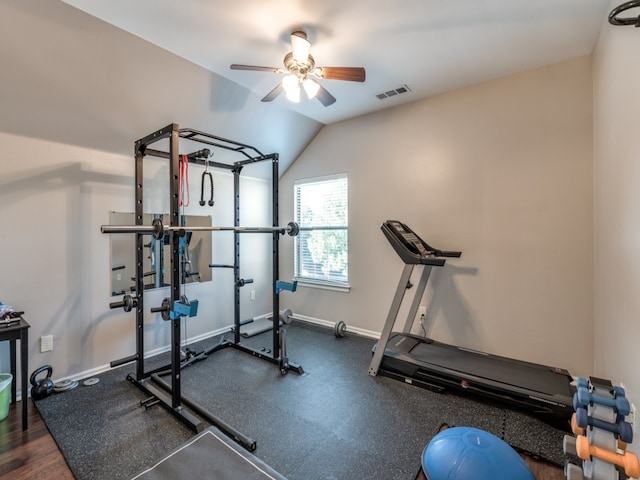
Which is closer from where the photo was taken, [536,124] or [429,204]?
[536,124]

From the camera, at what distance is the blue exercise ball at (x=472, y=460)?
52.9 inches

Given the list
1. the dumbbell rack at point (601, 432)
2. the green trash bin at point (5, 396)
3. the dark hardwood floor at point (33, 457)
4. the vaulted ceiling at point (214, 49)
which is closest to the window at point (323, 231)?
the vaulted ceiling at point (214, 49)

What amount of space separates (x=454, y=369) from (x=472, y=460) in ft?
4.07

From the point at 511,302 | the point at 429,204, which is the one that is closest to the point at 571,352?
the point at 511,302

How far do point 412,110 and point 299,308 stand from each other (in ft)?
9.85

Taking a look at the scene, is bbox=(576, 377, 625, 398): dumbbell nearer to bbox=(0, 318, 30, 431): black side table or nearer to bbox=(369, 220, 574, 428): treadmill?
bbox=(369, 220, 574, 428): treadmill

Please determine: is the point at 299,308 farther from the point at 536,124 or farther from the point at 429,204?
the point at 536,124

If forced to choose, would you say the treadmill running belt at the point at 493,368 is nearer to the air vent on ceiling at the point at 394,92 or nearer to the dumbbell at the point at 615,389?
the dumbbell at the point at 615,389

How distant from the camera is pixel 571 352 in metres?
2.61

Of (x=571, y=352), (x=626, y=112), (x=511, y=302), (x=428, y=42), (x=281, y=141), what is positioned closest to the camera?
(x=626, y=112)

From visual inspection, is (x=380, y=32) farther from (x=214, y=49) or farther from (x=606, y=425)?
(x=606, y=425)

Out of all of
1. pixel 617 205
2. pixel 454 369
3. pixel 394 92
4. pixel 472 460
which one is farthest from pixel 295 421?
pixel 394 92

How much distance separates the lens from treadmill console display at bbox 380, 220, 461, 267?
260 centimetres

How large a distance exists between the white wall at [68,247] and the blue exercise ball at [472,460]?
2925 millimetres
